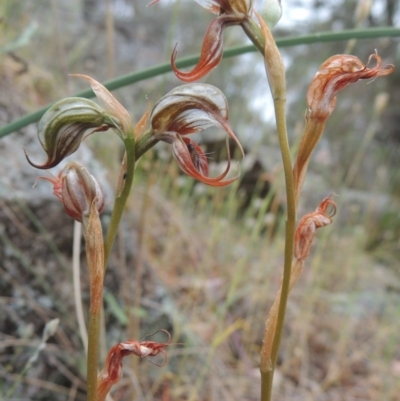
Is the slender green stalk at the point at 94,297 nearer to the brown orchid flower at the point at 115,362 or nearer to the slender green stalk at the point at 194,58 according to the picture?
the brown orchid flower at the point at 115,362

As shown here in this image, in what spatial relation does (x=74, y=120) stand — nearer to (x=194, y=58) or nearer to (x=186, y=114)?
(x=186, y=114)

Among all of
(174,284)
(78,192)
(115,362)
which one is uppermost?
(78,192)

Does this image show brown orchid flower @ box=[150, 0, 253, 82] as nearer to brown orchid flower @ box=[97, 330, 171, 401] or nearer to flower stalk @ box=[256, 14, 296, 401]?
flower stalk @ box=[256, 14, 296, 401]

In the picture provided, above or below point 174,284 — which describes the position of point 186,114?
above

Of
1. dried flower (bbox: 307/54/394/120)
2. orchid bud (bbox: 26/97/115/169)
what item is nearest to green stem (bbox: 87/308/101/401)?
orchid bud (bbox: 26/97/115/169)

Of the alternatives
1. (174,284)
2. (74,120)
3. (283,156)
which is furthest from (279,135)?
(174,284)

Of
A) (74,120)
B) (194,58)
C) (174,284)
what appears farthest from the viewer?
(174,284)

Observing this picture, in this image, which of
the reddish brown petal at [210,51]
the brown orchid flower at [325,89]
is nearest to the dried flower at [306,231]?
the brown orchid flower at [325,89]

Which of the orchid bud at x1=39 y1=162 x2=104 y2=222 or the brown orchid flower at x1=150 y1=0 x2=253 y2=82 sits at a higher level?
the brown orchid flower at x1=150 y1=0 x2=253 y2=82
